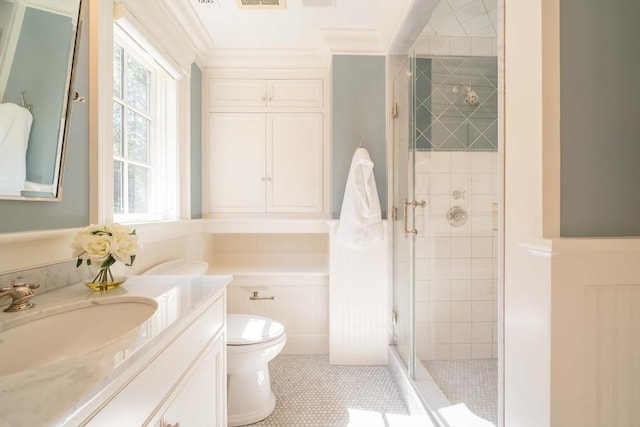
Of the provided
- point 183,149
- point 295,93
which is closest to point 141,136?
point 183,149

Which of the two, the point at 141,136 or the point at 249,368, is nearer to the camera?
the point at 249,368

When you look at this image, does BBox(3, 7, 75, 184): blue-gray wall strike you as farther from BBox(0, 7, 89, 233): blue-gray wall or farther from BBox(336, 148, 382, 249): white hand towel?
BBox(336, 148, 382, 249): white hand towel

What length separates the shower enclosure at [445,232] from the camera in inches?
52.9

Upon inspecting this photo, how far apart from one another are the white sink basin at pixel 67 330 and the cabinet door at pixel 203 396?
0.78 ft

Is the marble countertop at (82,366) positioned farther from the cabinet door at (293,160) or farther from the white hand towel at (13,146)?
the cabinet door at (293,160)

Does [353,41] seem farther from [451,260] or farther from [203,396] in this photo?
[203,396]

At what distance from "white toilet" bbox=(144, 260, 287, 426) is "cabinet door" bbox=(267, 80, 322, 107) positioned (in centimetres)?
154

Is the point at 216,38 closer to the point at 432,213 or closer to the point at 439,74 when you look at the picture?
the point at 439,74

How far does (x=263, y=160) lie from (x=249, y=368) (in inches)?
60.3

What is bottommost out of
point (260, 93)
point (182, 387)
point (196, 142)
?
point (182, 387)

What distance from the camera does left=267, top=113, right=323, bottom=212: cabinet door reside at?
2.43 meters

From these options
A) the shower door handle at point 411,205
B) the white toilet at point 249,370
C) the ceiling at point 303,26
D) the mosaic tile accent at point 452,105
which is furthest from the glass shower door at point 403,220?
the white toilet at point 249,370

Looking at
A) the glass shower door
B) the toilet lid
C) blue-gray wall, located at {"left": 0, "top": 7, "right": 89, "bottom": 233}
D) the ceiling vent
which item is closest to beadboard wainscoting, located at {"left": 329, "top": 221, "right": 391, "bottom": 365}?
the glass shower door

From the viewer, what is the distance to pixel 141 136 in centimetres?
181
